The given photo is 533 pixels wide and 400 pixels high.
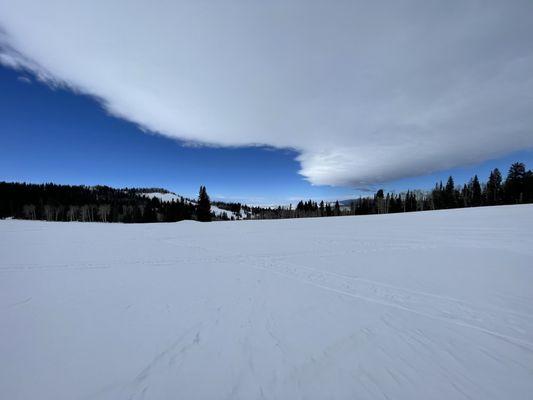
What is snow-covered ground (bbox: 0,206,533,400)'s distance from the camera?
11.3 ft

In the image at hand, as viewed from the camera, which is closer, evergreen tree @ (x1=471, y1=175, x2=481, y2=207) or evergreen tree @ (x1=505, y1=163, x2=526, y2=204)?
evergreen tree @ (x1=505, y1=163, x2=526, y2=204)

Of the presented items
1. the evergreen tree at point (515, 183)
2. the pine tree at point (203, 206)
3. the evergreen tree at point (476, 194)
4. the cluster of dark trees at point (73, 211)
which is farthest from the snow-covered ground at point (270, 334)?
the evergreen tree at point (476, 194)

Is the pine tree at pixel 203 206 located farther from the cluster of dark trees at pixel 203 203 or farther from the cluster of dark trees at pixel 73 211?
the cluster of dark trees at pixel 73 211

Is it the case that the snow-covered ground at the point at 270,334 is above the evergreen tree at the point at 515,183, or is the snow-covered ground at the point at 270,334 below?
below

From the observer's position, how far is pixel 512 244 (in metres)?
14.0

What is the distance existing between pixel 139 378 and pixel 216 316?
2278 millimetres

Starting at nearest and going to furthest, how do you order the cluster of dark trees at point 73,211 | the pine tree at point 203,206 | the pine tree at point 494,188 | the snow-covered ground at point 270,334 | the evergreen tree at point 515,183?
the snow-covered ground at point 270,334 → the pine tree at point 203,206 → the evergreen tree at point 515,183 → the pine tree at point 494,188 → the cluster of dark trees at point 73,211

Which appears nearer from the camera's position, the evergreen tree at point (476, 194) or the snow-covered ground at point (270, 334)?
the snow-covered ground at point (270, 334)

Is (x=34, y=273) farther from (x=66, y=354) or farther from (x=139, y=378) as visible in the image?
(x=139, y=378)

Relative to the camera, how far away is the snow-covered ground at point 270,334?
3434mm

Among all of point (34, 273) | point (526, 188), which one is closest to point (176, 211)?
point (34, 273)

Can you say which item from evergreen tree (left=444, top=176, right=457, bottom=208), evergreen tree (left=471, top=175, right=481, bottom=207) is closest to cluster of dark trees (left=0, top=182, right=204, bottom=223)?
evergreen tree (left=444, top=176, right=457, bottom=208)

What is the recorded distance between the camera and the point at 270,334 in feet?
15.9

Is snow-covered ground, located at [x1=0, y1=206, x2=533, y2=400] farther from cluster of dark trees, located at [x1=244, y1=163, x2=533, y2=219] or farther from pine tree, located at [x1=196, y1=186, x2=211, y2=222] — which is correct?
cluster of dark trees, located at [x1=244, y1=163, x2=533, y2=219]
